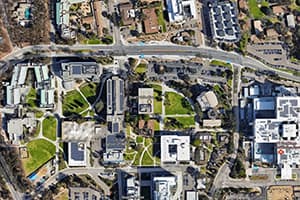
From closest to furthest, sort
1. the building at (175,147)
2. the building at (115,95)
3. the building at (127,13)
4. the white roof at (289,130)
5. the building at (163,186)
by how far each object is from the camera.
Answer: the white roof at (289,130), the building at (163,186), the building at (115,95), the building at (175,147), the building at (127,13)

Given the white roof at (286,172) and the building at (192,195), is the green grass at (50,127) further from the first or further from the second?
the white roof at (286,172)

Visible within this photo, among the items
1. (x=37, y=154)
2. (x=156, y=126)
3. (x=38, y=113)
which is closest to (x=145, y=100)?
(x=156, y=126)

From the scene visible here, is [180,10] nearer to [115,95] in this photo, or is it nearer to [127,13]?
[127,13]

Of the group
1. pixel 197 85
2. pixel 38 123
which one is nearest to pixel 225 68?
pixel 197 85

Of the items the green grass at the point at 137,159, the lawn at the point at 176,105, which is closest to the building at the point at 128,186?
the green grass at the point at 137,159

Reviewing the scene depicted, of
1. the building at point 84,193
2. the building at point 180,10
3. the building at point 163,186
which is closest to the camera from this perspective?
the building at point 163,186

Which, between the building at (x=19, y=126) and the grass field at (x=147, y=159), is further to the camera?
the grass field at (x=147, y=159)

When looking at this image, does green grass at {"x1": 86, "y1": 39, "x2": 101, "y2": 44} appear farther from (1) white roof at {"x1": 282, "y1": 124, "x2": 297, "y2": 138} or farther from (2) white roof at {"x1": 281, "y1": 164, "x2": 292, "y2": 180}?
(2) white roof at {"x1": 281, "y1": 164, "x2": 292, "y2": 180}

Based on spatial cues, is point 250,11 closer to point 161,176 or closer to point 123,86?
point 123,86
